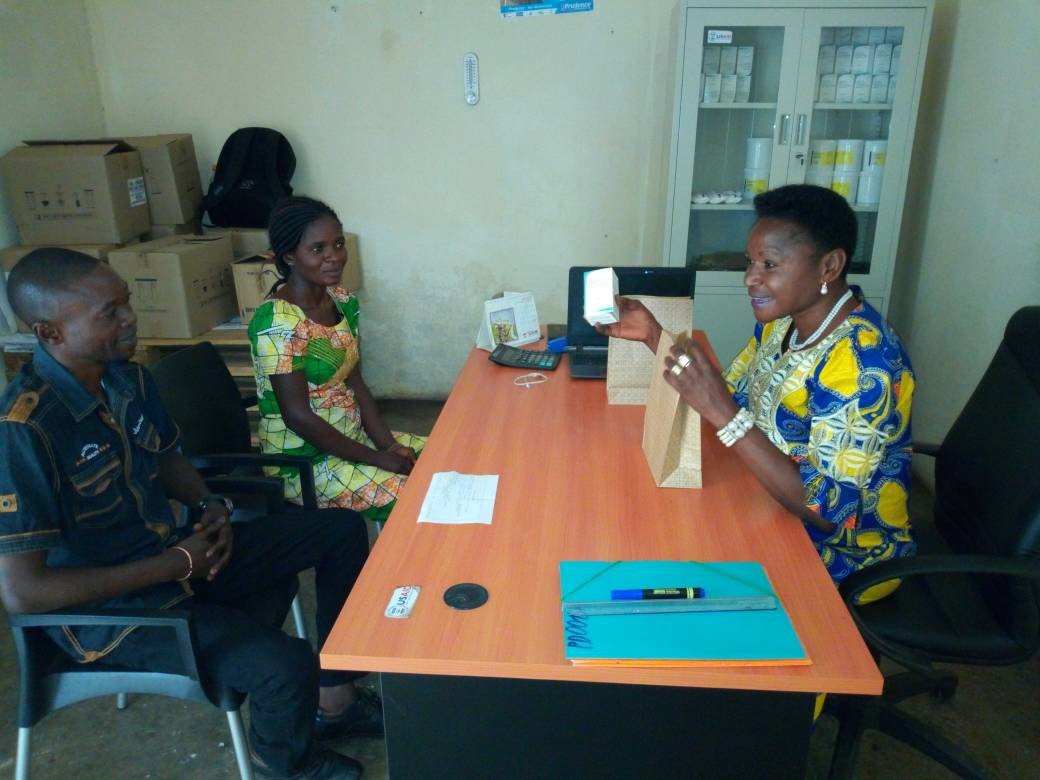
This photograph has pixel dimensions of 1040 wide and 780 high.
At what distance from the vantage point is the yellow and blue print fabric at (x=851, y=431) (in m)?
1.31

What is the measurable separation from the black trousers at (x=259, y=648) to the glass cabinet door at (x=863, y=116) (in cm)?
254

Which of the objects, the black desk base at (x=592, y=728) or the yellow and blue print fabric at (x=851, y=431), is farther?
the yellow and blue print fabric at (x=851, y=431)

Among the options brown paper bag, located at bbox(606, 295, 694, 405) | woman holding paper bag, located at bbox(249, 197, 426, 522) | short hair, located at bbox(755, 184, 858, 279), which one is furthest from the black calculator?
short hair, located at bbox(755, 184, 858, 279)

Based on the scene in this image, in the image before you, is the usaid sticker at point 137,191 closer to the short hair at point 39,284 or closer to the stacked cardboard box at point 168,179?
the stacked cardboard box at point 168,179

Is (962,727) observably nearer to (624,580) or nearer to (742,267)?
(624,580)

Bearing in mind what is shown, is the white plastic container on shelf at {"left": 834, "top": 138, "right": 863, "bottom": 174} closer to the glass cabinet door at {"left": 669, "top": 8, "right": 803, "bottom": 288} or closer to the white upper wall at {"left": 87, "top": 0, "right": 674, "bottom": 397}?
the glass cabinet door at {"left": 669, "top": 8, "right": 803, "bottom": 288}

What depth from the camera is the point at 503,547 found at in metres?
1.24

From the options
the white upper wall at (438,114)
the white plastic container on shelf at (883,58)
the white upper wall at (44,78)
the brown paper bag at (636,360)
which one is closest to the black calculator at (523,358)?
the brown paper bag at (636,360)

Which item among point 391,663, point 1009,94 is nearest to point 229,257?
point 391,663

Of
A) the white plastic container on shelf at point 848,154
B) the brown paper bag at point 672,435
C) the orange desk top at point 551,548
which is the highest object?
the white plastic container on shelf at point 848,154

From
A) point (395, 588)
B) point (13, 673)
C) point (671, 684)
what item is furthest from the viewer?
point (13, 673)

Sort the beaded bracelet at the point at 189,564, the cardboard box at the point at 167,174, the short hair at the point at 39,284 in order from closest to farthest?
the short hair at the point at 39,284, the beaded bracelet at the point at 189,564, the cardboard box at the point at 167,174

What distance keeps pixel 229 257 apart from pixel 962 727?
10.1 feet

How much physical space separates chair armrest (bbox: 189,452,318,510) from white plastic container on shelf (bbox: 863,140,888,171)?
261 cm
